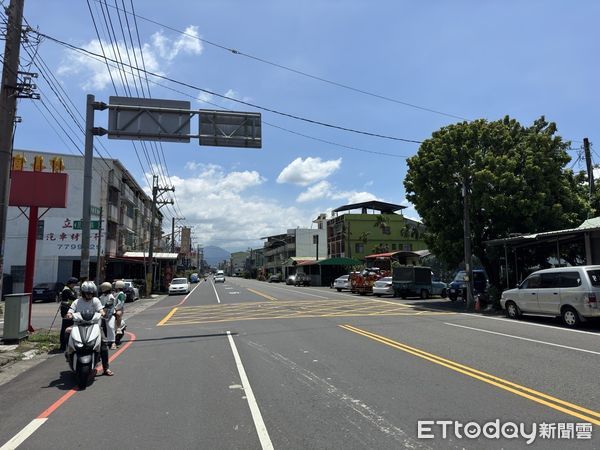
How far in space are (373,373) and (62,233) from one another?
123 feet

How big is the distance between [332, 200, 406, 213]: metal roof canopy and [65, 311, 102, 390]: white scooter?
7139 cm

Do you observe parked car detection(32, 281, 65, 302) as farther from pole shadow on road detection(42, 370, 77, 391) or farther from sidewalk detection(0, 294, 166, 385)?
pole shadow on road detection(42, 370, 77, 391)

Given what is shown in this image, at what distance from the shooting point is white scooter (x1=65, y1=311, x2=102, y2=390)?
767 centimetres

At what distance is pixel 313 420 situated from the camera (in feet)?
18.8

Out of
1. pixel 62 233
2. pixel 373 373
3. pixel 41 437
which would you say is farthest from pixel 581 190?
pixel 62 233

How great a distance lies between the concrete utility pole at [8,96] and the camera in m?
12.3

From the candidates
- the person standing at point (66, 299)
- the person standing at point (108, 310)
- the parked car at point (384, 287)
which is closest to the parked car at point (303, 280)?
the parked car at point (384, 287)

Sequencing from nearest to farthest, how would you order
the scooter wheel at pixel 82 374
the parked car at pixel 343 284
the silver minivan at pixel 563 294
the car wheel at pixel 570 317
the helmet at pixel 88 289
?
the scooter wheel at pixel 82 374
the helmet at pixel 88 289
the silver minivan at pixel 563 294
the car wheel at pixel 570 317
the parked car at pixel 343 284

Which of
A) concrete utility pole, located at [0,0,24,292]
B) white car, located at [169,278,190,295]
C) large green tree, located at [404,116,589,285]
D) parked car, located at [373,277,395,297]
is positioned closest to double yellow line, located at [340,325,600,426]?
concrete utility pole, located at [0,0,24,292]

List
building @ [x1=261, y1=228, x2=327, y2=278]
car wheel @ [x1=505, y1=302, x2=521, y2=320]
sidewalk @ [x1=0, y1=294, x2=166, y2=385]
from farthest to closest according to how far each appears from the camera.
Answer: building @ [x1=261, y1=228, x2=327, y2=278] → car wheel @ [x1=505, y1=302, x2=521, y2=320] → sidewalk @ [x1=0, y1=294, x2=166, y2=385]

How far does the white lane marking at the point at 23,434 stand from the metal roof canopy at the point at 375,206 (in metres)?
73.5

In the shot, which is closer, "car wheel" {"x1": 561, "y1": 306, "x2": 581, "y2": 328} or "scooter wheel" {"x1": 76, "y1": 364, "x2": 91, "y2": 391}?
"scooter wheel" {"x1": 76, "y1": 364, "x2": 91, "y2": 391}

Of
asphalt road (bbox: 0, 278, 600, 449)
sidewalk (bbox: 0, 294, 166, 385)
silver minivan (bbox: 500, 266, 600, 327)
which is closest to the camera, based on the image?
asphalt road (bbox: 0, 278, 600, 449)

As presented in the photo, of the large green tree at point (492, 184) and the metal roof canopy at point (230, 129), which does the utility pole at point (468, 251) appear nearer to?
the large green tree at point (492, 184)
